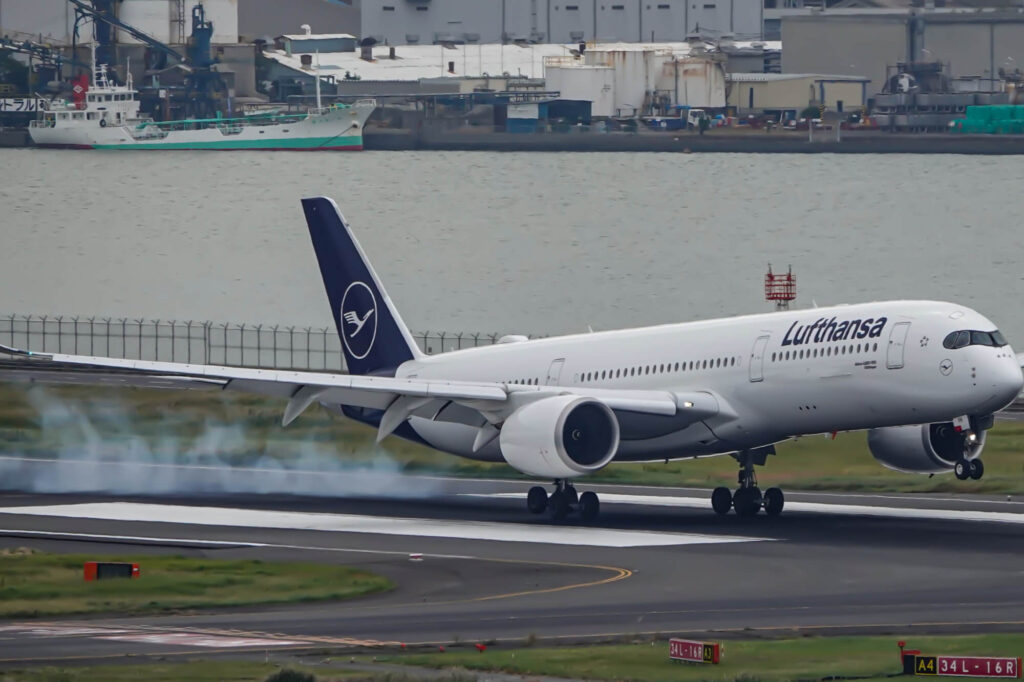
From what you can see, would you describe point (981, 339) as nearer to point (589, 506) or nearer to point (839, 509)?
point (839, 509)

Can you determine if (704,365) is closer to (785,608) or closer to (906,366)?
(906,366)

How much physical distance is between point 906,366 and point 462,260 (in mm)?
128325

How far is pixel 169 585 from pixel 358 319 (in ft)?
70.3

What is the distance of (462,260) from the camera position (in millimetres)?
170375

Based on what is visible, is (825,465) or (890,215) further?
(890,215)

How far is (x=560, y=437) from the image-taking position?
45250mm

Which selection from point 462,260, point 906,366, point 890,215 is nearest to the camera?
point 906,366

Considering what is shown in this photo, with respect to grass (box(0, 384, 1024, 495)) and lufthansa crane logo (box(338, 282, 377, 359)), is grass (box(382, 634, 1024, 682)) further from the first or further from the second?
lufthansa crane logo (box(338, 282, 377, 359))

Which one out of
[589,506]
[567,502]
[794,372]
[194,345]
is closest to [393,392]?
[567,502]

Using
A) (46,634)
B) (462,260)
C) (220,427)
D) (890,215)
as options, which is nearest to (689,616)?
(46,634)

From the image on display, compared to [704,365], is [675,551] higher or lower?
lower

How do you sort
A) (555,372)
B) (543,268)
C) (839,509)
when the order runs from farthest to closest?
1. (543,268)
2. (555,372)
3. (839,509)

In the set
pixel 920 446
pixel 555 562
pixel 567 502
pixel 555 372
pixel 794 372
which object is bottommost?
pixel 567 502

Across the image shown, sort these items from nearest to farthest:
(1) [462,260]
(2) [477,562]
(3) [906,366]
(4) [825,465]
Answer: (2) [477,562], (3) [906,366], (4) [825,465], (1) [462,260]
